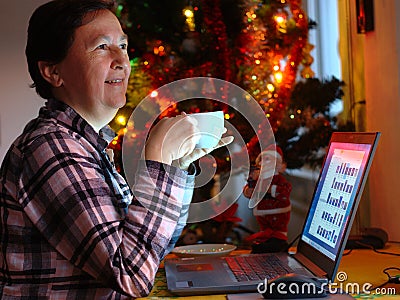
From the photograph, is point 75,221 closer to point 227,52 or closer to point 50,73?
point 50,73

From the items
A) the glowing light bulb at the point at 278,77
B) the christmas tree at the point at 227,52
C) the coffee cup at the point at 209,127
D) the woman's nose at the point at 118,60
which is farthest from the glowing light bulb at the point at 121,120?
the coffee cup at the point at 209,127

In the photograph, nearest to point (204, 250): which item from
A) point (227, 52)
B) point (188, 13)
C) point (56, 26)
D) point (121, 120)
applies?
point (56, 26)

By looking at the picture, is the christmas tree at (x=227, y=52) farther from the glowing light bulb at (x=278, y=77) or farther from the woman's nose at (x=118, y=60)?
the woman's nose at (x=118, y=60)

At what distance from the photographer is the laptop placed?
1156 mm

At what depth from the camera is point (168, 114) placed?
2.16 metres

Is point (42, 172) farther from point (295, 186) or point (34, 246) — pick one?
point (295, 186)

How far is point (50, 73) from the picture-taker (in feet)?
4.24

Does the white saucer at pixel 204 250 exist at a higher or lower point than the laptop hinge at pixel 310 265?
lower

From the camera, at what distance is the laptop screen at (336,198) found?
1.15 meters

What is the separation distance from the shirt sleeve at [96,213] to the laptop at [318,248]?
0.12 meters

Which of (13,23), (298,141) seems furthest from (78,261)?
(13,23)

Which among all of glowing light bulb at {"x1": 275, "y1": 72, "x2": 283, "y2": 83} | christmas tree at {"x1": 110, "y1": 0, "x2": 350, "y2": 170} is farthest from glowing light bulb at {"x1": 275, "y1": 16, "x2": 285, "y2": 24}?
glowing light bulb at {"x1": 275, "y1": 72, "x2": 283, "y2": 83}

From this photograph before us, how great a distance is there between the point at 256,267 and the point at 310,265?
0.10 m

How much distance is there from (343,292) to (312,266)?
5.7 inches
